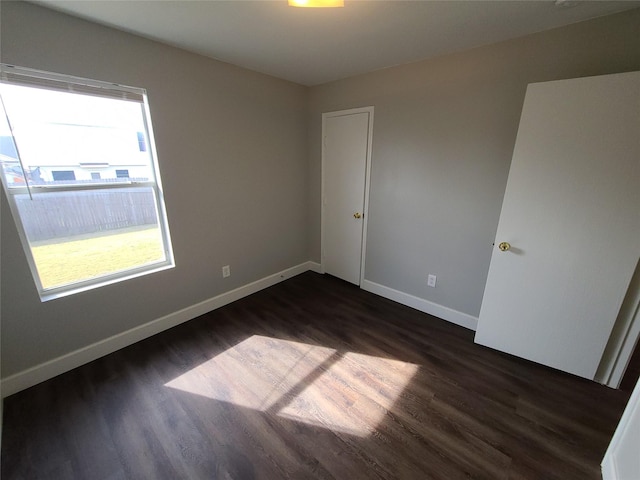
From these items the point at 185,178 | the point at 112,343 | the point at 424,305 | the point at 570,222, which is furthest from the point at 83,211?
the point at 570,222

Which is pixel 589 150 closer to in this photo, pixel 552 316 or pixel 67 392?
pixel 552 316

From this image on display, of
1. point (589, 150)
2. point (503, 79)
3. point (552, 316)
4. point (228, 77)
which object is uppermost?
point (228, 77)

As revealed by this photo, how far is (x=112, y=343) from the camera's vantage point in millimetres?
2100

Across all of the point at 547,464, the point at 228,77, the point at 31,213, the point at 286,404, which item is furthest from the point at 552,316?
the point at 31,213

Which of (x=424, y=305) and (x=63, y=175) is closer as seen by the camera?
Result: (x=63, y=175)

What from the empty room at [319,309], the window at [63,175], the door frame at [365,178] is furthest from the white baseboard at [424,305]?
the window at [63,175]

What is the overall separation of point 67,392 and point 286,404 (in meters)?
1.49

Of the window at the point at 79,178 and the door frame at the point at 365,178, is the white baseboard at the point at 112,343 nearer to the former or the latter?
the window at the point at 79,178

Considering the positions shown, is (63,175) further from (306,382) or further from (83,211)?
(306,382)

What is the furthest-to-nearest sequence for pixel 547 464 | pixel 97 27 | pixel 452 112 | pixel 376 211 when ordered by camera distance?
1. pixel 376 211
2. pixel 452 112
3. pixel 97 27
4. pixel 547 464

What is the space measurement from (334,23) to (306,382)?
2447 mm

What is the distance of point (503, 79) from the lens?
1.96 meters

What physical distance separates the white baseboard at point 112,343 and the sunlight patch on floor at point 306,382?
667 millimetres

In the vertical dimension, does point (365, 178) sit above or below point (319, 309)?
above
